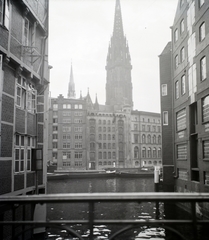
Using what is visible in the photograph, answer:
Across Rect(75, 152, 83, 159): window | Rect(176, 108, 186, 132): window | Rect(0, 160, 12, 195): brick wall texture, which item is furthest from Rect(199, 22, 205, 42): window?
Rect(75, 152, 83, 159): window

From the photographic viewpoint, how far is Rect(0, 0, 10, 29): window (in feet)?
34.7

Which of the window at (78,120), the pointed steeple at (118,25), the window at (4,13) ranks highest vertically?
the pointed steeple at (118,25)

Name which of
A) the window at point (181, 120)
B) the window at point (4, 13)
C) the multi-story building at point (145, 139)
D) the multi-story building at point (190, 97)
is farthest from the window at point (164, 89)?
the multi-story building at point (145, 139)

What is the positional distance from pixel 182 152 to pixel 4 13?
19.3m

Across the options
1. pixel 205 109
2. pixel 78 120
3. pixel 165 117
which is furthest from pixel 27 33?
pixel 78 120

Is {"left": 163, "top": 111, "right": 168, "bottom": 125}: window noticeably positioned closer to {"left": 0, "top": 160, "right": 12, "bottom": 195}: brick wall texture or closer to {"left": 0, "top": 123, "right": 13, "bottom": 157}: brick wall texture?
{"left": 0, "top": 123, "right": 13, "bottom": 157}: brick wall texture

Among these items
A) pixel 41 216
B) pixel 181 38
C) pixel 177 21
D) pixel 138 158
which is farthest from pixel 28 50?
pixel 138 158

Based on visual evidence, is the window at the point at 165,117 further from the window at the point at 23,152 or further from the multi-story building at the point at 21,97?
the window at the point at 23,152

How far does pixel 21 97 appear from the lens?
13.6m

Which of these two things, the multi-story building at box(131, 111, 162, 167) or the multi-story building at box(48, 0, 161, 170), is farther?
the multi-story building at box(131, 111, 162, 167)

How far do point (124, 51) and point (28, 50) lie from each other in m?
105

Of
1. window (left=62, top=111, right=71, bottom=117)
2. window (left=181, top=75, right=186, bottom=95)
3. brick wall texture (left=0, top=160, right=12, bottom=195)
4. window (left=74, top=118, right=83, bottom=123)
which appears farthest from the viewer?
window (left=74, top=118, right=83, bottom=123)

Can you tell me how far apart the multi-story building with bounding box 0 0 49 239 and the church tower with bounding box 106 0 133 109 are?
8936 cm

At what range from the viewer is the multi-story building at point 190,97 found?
1947cm
